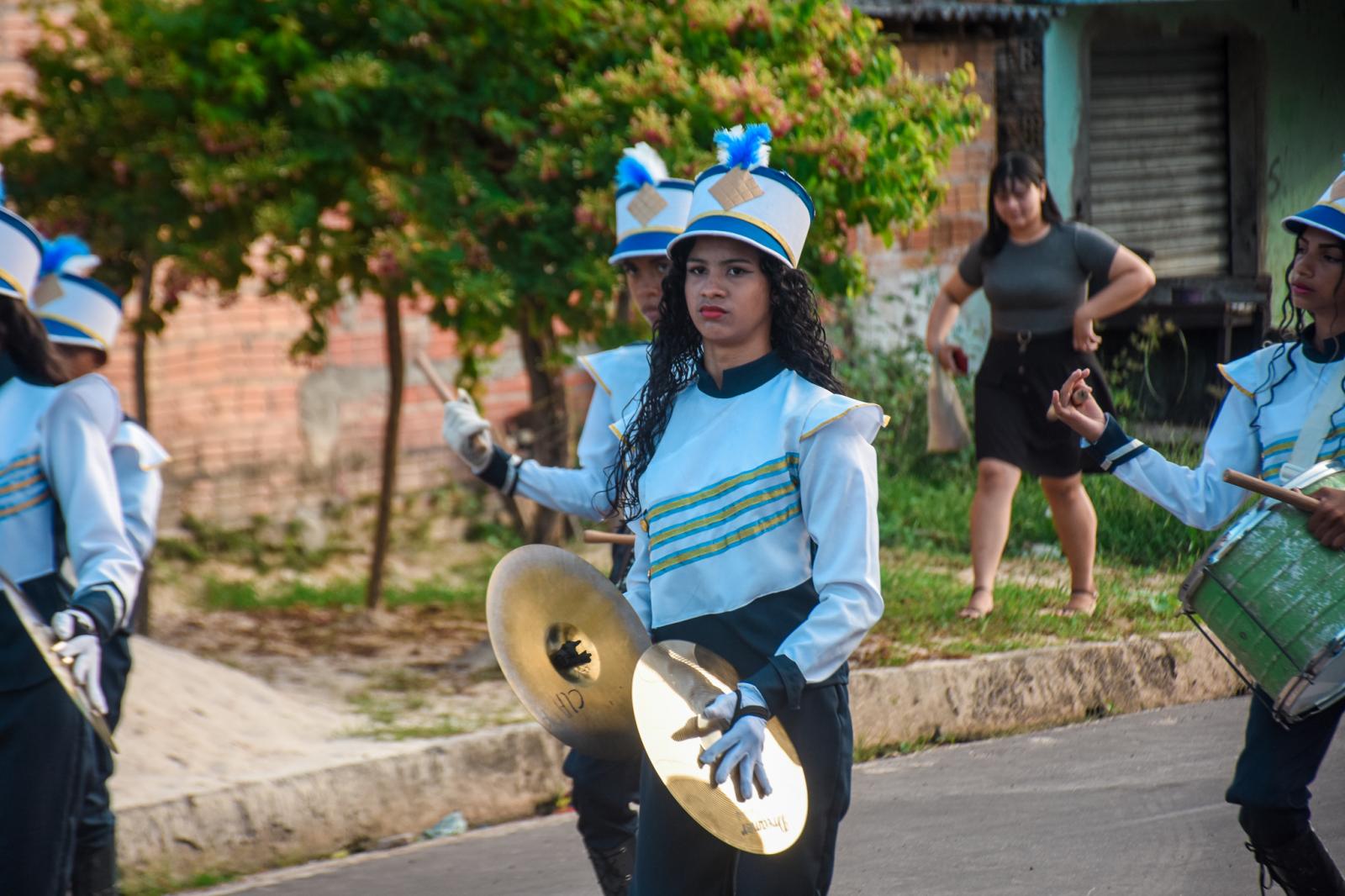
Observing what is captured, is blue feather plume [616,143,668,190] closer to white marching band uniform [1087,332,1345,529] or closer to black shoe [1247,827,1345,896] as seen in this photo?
white marching band uniform [1087,332,1345,529]

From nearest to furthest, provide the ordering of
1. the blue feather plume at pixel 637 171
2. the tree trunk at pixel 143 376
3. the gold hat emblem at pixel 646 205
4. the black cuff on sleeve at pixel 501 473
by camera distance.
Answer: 1. the black cuff on sleeve at pixel 501 473
2. the gold hat emblem at pixel 646 205
3. the blue feather plume at pixel 637 171
4. the tree trunk at pixel 143 376

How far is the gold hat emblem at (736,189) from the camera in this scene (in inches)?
128

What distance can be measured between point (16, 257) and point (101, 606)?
33.3 inches

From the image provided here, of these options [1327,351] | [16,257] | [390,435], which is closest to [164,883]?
[16,257]

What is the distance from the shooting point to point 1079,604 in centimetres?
708

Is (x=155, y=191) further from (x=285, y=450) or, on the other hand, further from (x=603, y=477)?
(x=603, y=477)

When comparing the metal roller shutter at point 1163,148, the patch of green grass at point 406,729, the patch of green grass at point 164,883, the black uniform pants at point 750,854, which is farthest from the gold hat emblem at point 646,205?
the metal roller shutter at point 1163,148

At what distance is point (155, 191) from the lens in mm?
7574

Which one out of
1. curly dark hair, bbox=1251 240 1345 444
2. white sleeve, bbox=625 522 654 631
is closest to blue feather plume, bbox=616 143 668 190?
white sleeve, bbox=625 522 654 631

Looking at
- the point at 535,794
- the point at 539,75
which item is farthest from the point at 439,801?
the point at 539,75

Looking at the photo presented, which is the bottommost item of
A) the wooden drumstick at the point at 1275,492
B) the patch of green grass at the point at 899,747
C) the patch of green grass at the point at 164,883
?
the patch of green grass at the point at 899,747

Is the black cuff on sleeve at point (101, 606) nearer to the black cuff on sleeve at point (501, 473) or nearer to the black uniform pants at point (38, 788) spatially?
the black uniform pants at point (38, 788)

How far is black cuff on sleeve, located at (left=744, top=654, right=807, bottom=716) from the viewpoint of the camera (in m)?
2.94

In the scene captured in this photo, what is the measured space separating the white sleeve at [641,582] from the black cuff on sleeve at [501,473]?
89 cm
